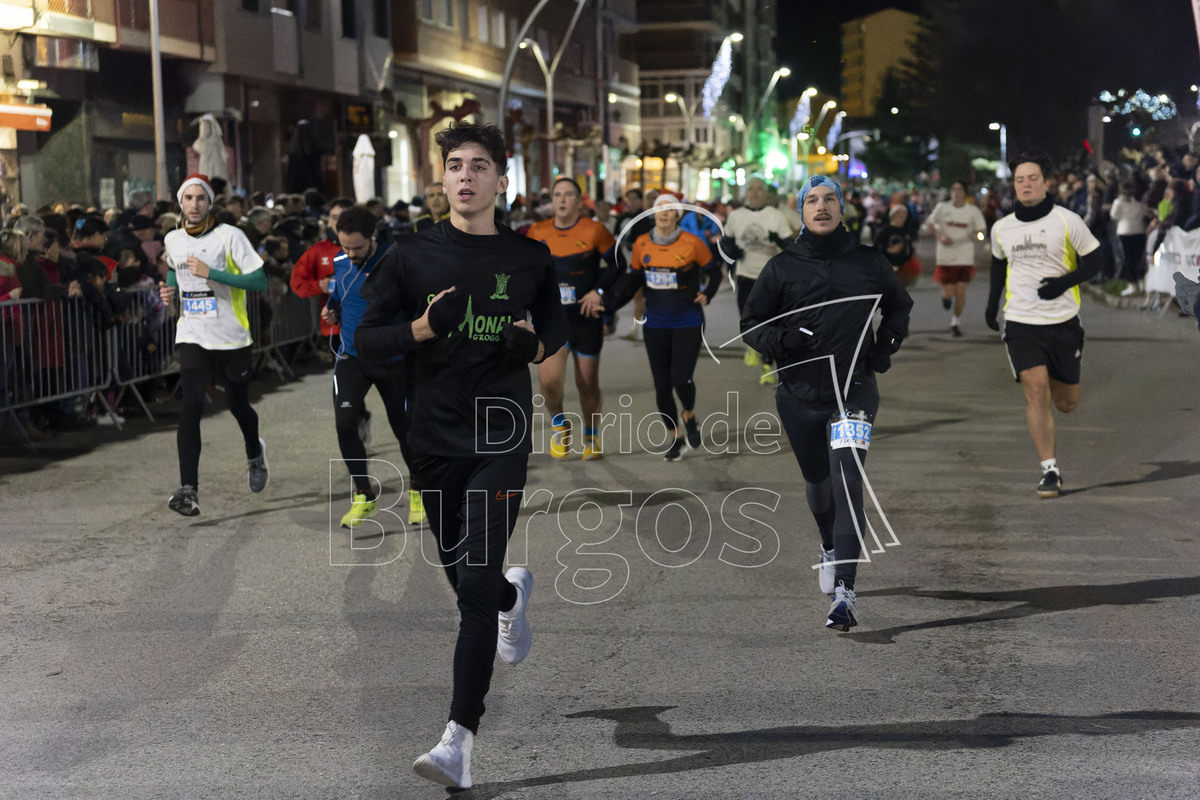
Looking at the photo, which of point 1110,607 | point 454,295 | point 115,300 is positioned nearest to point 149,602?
point 454,295

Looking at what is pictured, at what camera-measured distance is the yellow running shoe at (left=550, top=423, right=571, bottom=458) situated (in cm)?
1137

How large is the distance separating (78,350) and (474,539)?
29.3ft

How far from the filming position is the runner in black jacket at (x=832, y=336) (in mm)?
6391

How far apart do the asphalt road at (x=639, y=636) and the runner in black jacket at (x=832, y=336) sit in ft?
2.11

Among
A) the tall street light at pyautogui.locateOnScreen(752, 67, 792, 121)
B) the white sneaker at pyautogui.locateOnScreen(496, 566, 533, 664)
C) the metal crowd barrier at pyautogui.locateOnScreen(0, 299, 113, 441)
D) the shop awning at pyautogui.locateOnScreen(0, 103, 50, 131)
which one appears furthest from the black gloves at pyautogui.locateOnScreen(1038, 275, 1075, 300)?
the tall street light at pyautogui.locateOnScreen(752, 67, 792, 121)

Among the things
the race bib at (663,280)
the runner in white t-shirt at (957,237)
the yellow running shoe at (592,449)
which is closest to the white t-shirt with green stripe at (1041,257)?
the race bib at (663,280)

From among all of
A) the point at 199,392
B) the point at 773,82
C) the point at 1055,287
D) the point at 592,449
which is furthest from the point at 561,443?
the point at 773,82

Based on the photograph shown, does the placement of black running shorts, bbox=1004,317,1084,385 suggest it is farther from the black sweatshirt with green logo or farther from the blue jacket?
the black sweatshirt with green logo

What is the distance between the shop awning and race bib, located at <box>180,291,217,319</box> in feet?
42.9

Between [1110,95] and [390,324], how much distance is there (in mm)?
40646

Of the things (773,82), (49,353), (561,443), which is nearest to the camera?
(561,443)

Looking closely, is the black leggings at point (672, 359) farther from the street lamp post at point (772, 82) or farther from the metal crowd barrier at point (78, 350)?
the street lamp post at point (772, 82)

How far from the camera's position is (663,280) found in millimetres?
11008

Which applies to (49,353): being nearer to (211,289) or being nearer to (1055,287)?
(211,289)
